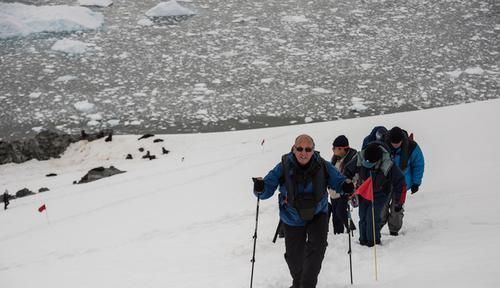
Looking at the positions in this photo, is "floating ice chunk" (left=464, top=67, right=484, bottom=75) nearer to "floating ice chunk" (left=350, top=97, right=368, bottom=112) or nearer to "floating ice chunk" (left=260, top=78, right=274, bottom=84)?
"floating ice chunk" (left=350, top=97, right=368, bottom=112)

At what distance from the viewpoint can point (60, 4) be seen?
80.7 feet

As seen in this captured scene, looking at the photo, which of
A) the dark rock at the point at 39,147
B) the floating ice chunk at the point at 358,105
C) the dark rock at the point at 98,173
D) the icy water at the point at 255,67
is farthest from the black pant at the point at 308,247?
the floating ice chunk at the point at 358,105

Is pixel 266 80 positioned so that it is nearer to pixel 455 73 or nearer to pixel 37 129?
pixel 455 73

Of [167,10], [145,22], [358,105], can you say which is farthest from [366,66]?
[145,22]

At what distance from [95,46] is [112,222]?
13803 mm

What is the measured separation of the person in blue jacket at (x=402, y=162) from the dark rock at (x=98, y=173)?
8.27m

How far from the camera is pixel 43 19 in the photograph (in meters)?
22.4

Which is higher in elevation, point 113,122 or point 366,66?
point 366,66

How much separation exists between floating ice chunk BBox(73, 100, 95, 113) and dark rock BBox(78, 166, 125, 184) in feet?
14.0

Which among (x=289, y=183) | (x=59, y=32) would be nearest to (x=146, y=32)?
(x=59, y=32)

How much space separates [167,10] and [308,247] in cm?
2111

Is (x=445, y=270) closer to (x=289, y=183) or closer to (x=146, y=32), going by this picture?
(x=289, y=183)

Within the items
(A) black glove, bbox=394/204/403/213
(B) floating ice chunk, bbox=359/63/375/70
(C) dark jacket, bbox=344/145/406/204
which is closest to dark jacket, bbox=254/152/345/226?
(C) dark jacket, bbox=344/145/406/204

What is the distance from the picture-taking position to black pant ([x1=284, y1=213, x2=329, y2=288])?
4293 millimetres
